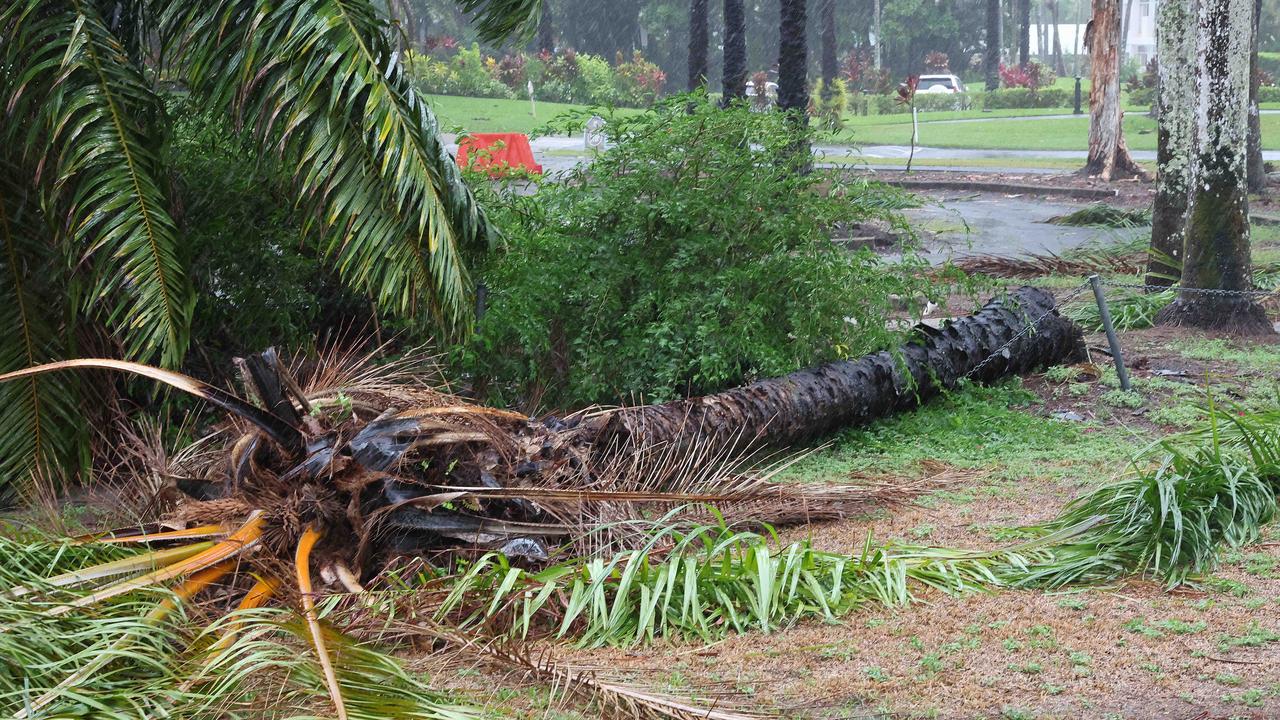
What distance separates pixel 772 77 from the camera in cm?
5941

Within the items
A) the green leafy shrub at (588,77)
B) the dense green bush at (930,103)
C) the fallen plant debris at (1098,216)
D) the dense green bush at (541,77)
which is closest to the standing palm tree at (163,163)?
the fallen plant debris at (1098,216)

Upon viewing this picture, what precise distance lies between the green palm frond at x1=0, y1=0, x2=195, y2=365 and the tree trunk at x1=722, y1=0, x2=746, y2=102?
A: 1402 centimetres

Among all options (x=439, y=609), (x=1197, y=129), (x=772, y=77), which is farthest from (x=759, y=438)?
(x=772, y=77)

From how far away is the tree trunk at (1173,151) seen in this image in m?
11.9

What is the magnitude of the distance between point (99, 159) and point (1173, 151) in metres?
10.4

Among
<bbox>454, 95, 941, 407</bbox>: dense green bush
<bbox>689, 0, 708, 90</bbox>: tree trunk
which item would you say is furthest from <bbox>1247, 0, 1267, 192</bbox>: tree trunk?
<bbox>454, 95, 941, 407</bbox>: dense green bush

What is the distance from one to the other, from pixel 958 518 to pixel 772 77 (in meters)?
55.7

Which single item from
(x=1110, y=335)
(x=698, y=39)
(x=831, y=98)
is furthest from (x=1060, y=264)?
(x=831, y=98)

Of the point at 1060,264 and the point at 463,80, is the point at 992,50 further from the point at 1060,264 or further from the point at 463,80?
the point at 1060,264

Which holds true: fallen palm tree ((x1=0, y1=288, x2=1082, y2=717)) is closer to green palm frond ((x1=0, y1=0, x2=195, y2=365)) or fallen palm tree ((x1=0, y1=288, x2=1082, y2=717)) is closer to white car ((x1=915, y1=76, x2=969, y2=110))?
green palm frond ((x1=0, y1=0, x2=195, y2=365))

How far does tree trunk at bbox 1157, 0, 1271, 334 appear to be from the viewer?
404 inches

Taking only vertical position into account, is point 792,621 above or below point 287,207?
below

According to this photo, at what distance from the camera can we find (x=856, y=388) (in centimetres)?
759

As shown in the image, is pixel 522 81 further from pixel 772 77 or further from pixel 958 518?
pixel 958 518
